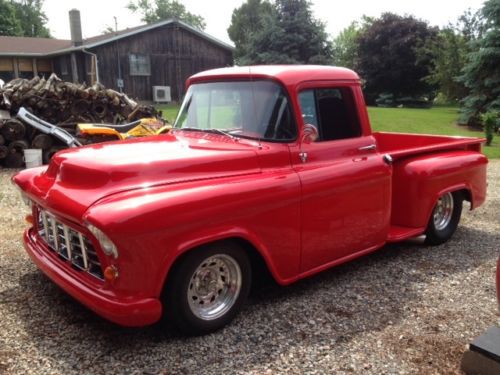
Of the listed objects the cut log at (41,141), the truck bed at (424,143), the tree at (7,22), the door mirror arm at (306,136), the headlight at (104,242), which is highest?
the tree at (7,22)

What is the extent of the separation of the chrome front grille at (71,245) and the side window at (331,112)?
6.35 ft

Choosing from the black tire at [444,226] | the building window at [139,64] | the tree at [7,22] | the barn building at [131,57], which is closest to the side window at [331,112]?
the black tire at [444,226]

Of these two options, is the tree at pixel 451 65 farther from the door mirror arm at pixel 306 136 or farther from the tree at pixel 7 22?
the tree at pixel 7 22

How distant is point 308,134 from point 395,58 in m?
33.2

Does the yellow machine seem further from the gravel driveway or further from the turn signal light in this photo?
the turn signal light

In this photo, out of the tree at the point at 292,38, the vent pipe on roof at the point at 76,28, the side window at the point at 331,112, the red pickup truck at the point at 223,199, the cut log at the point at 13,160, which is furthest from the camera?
the tree at the point at 292,38

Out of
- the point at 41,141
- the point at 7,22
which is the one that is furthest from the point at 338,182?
the point at 7,22

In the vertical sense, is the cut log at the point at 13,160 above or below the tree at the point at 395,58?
below

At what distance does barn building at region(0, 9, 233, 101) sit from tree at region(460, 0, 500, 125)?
617 inches

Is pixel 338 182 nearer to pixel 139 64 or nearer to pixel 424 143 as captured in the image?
pixel 424 143

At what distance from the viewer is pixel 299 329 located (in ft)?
11.2

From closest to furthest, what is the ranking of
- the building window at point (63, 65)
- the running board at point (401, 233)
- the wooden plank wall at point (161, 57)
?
the running board at point (401, 233) → the wooden plank wall at point (161, 57) → the building window at point (63, 65)

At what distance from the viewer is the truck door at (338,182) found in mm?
3736

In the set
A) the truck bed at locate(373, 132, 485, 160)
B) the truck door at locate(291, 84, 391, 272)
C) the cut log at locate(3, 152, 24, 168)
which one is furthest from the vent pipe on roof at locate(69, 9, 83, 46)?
the truck door at locate(291, 84, 391, 272)
